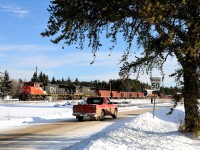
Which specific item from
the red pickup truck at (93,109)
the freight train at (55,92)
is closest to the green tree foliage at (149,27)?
the red pickup truck at (93,109)

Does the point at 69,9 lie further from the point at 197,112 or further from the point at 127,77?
the point at 197,112

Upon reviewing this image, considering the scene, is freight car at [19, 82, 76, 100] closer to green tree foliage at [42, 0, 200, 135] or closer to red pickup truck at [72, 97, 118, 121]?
red pickup truck at [72, 97, 118, 121]

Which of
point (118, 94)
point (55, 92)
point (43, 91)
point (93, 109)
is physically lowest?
point (93, 109)

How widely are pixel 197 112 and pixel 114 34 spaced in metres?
4.20

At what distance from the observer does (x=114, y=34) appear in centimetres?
1429

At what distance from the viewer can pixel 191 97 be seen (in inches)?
516

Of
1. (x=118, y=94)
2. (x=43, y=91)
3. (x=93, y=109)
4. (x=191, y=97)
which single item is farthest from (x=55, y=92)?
(x=191, y=97)

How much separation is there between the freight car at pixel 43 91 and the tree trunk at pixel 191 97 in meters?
57.8

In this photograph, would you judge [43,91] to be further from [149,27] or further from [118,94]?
[149,27]

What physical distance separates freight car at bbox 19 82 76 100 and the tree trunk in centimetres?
5784

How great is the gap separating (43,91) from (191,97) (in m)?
64.1

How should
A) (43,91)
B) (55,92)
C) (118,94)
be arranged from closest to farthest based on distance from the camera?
(43,91) → (55,92) → (118,94)

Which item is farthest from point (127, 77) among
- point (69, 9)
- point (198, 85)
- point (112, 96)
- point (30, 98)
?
point (112, 96)

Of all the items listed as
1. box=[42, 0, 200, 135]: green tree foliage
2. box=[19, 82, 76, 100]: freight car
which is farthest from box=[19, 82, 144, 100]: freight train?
box=[42, 0, 200, 135]: green tree foliage
